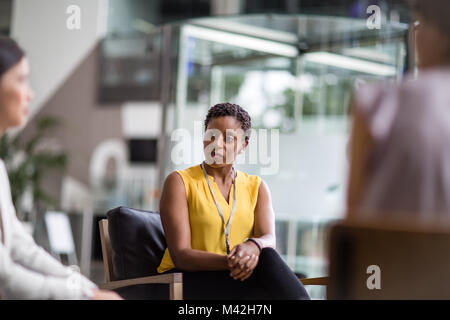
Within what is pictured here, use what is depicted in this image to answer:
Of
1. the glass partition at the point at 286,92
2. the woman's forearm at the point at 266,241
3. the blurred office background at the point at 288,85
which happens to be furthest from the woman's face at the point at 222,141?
the glass partition at the point at 286,92

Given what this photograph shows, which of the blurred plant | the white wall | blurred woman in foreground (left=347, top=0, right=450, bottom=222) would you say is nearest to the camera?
blurred woman in foreground (left=347, top=0, right=450, bottom=222)

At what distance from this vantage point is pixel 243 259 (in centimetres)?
198

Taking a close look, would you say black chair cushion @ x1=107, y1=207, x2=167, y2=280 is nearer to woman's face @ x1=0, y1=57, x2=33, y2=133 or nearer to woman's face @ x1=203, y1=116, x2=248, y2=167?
woman's face @ x1=203, y1=116, x2=248, y2=167

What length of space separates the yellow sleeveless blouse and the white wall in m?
6.58

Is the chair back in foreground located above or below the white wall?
below

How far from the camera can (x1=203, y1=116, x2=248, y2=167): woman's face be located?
2.18 m

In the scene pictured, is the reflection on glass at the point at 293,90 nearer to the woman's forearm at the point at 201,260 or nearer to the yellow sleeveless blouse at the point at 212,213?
the yellow sleeveless blouse at the point at 212,213

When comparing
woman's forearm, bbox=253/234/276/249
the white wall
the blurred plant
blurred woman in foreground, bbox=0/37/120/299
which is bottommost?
the blurred plant

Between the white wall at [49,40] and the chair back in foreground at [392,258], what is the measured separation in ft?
25.5

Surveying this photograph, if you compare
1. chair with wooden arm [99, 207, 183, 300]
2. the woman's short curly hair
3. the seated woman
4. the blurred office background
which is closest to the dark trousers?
the seated woman

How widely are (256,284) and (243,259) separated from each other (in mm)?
121

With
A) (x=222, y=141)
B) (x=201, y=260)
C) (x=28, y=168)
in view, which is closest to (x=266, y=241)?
(x=201, y=260)

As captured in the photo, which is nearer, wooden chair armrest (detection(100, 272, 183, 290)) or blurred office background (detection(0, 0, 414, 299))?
wooden chair armrest (detection(100, 272, 183, 290))

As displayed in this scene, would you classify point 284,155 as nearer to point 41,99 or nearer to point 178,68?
point 178,68
